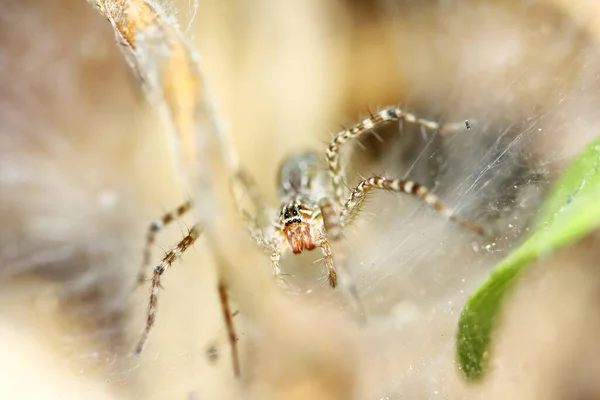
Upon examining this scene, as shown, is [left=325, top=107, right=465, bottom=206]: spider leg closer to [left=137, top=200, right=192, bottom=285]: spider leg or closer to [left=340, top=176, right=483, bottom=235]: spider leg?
[left=340, top=176, right=483, bottom=235]: spider leg

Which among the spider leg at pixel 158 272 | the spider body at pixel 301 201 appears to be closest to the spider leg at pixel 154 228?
the spider leg at pixel 158 272

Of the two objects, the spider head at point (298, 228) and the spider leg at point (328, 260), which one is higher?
the spider head at point (298, 228)

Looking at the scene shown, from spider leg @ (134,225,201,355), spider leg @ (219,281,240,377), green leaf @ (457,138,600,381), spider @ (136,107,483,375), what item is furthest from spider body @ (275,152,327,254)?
green leaf @ (457,138,600,381)

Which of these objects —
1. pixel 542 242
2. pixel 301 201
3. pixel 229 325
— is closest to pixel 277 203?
pixel 301 201

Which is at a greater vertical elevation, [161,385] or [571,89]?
[571,89]

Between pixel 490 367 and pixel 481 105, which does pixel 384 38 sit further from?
pixel 490 367

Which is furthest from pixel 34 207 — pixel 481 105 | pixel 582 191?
pixel 582 191

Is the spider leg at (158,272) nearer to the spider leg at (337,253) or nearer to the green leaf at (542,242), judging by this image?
the spider leg at (337,253)
